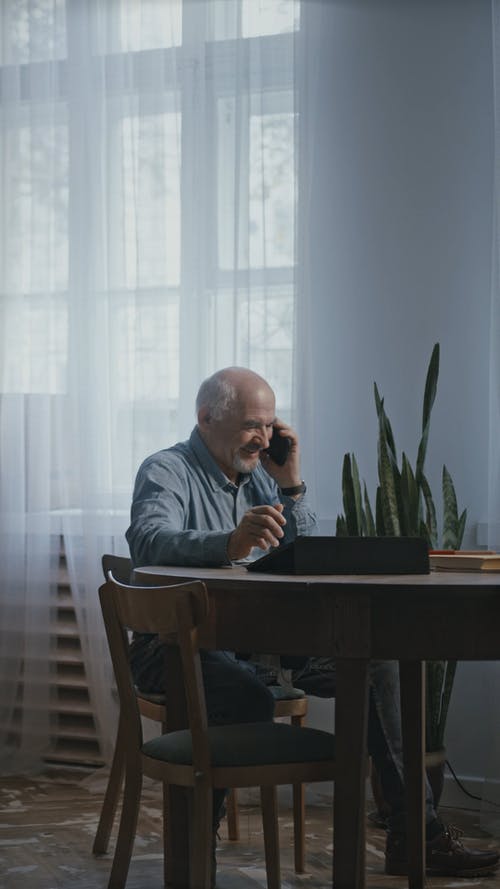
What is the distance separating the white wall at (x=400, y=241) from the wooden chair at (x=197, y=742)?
1.52 m

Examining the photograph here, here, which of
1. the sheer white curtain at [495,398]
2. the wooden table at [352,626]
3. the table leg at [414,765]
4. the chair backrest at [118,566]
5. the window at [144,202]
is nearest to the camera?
the wooden table at [352,626]

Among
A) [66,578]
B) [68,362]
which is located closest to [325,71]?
[68,362]

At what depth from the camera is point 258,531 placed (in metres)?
2.41

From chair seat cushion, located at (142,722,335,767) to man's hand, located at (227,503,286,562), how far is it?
365 millimetres

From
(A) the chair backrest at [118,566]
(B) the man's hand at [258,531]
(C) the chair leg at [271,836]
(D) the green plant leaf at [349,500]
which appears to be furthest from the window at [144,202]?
(C) the chair leg at [271,836]

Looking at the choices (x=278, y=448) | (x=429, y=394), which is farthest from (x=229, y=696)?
(x=429, y=394)

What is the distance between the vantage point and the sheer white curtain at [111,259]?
389cm

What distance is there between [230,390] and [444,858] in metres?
1.27

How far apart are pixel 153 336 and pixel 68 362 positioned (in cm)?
34

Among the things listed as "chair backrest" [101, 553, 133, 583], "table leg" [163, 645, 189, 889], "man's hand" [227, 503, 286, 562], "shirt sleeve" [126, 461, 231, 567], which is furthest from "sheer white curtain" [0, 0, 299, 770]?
"table leg" [163, 645, 189, 889]

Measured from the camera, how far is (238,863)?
3.01 m

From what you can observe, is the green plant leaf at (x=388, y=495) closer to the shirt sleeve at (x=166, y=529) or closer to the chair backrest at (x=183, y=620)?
the shirt sleeve at (x=166, y=529)

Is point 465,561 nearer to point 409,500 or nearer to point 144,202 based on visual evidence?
point 409,500

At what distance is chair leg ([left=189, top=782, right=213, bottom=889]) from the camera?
7.10 feet
